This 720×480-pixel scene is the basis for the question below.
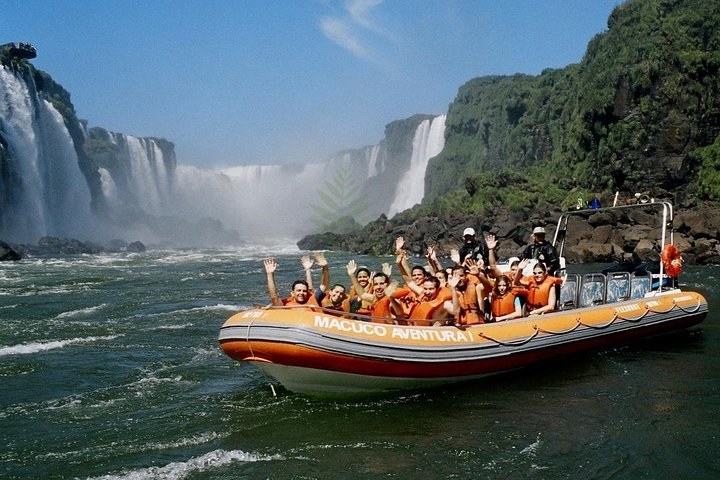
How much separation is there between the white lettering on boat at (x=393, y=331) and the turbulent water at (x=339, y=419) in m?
0.80

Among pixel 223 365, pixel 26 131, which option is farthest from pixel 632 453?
pixel 26 131

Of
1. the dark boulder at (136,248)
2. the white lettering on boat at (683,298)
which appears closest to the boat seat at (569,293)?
the white lettering on boat at (683,298)

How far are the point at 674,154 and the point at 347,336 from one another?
3998 centimetres

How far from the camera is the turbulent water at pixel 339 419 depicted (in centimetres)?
648

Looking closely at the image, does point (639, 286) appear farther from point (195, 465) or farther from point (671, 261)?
point (195, 465)

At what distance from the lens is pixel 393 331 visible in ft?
26.8

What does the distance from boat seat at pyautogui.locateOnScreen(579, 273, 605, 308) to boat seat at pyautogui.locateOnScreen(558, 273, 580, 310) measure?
11cm

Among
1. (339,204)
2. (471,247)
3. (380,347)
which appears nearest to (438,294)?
(380,347)

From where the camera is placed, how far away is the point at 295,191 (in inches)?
3632

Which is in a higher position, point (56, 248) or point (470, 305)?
point (56, 248)

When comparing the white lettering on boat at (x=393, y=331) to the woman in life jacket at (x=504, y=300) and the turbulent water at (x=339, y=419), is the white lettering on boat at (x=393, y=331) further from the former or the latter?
the woman in life jacket at (x=504, y=300)

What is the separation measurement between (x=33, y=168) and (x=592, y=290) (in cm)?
5222

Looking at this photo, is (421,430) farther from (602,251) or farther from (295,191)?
(295,191)

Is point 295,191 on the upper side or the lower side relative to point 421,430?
upper
